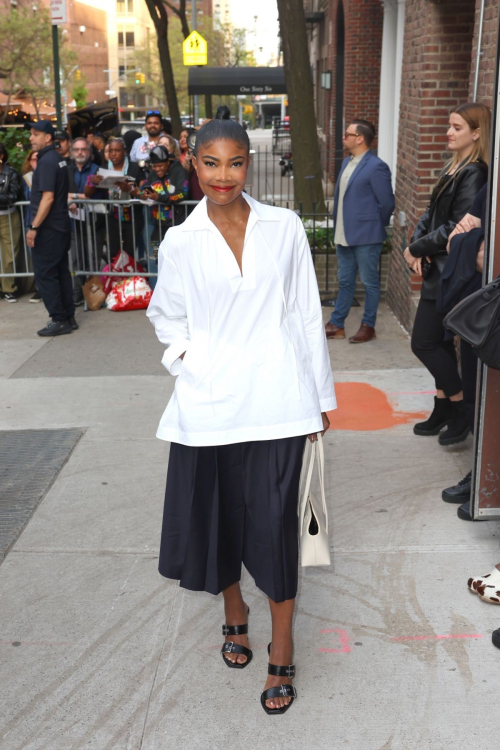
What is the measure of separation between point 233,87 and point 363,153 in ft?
62.1

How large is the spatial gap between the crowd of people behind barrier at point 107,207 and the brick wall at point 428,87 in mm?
2452

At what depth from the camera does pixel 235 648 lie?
3.34 m

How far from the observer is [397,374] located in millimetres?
6949

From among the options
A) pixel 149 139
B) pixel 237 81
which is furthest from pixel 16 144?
pixel 237 81

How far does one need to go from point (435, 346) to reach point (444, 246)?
63 cm

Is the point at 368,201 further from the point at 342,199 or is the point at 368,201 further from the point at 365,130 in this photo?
the point at 365,130

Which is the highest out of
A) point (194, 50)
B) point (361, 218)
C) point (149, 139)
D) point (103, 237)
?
point (194, 50)

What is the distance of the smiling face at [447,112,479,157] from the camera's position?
4676mm

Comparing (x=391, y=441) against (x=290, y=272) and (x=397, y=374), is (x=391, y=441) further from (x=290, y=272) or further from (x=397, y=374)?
(x=290, y=272)

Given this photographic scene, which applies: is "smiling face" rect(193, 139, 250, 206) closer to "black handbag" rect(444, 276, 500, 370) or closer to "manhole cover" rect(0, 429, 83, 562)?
"black handbag" rect(444, 276, 500, 370)

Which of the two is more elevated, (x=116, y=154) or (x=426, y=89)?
(x=426, y=89)

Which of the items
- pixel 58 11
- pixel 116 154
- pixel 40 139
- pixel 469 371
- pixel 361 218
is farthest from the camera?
pixel 58 11

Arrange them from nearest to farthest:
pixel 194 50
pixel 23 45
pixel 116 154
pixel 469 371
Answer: pixel 469 371, pixel 116 154, pixel 194 50, pixel 23 45

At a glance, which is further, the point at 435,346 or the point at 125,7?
the point at 125,7
